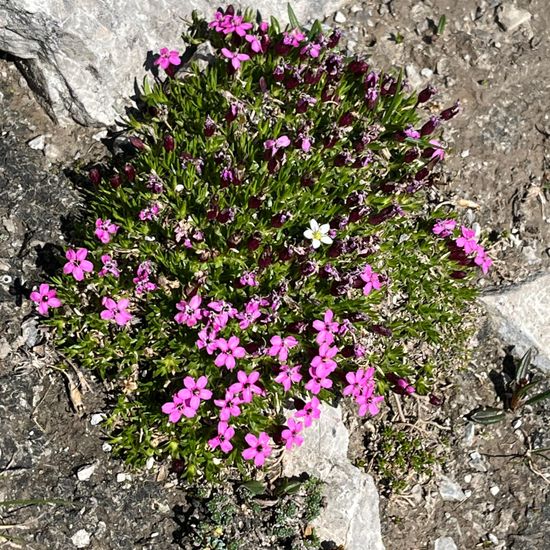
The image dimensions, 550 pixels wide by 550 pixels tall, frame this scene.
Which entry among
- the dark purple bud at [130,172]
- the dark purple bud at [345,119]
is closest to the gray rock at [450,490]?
the dark purple bud at [345,119]

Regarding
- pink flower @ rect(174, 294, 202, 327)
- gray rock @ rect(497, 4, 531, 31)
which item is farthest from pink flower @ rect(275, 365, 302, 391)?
gray rock @ rect(497, 4, 531, 31)

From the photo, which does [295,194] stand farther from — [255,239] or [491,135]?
[491,135]

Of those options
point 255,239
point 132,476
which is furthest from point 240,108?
point 132,476

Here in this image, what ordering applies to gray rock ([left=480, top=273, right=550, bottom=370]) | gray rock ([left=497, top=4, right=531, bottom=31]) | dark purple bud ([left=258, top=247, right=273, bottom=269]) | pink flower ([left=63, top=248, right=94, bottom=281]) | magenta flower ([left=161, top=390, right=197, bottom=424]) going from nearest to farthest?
magenta flower ([left=161, top=390, right=197, bottom=424]) → pink flower ([left=63, top=248, right=94, bottom=281]) → dark purple bud ([left=258, top=247, right=273, bottom=269]) → gray rock ([left=480, top=273, right=550, bottom=370]) → gray rock ([left=497, top=4, right=531, bottom=31])

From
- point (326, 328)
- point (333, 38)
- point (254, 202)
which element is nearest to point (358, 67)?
point (333, 38)

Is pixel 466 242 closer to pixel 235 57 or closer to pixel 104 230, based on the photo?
pixel 235 57

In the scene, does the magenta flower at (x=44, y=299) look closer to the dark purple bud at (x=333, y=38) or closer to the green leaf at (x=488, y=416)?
the dark purple bud at (x=333, y=38)

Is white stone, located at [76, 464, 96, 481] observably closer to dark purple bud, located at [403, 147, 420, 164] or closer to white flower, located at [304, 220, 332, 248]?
white flower, located at [304, 220, 332, 248]

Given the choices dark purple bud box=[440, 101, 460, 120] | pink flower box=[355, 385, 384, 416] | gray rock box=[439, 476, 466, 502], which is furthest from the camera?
dark purple bud box=[440, 101, 460, 120]
